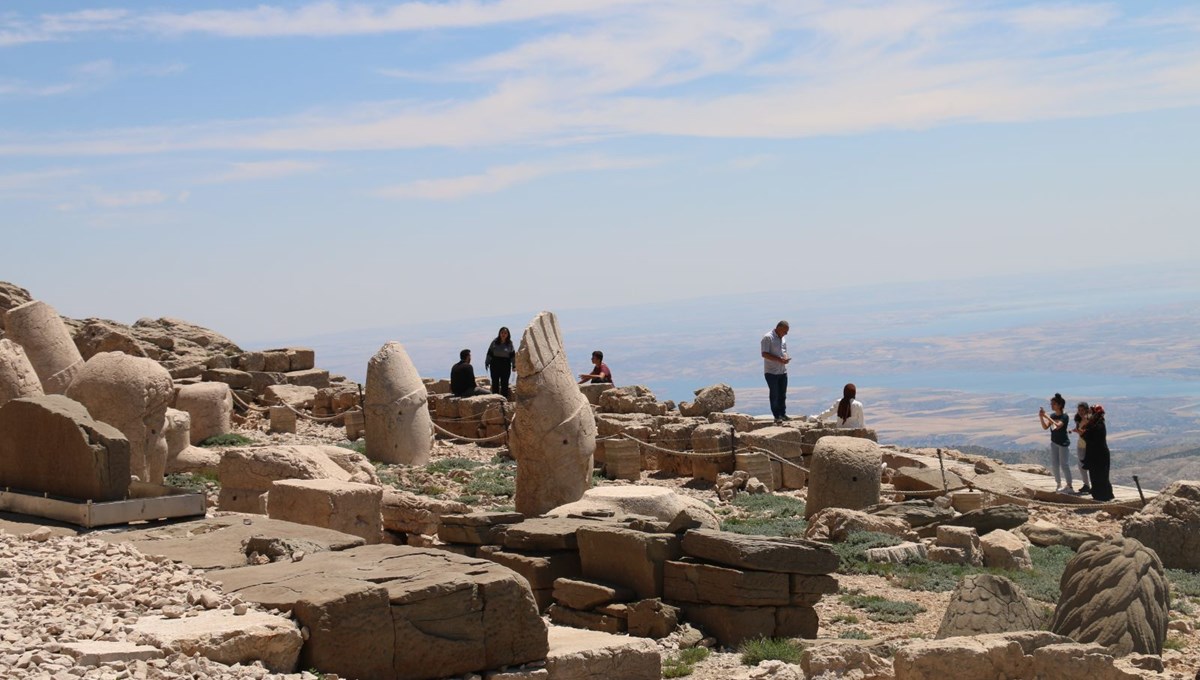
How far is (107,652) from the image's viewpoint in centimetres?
586

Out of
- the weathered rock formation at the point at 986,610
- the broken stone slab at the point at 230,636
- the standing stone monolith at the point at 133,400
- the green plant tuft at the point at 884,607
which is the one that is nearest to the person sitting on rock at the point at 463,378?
the standing stone monolith at the point at 133,400

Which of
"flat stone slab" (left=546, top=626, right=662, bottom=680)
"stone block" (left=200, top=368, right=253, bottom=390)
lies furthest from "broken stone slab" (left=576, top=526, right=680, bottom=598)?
"stone block" (left=200, top=368, right=253, bottom=390)

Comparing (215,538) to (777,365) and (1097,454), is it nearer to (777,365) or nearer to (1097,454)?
(1097,454)

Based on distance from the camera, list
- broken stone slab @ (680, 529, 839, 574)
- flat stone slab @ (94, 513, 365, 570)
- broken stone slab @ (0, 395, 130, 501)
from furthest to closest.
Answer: broken stone slab @ (680, 529, 839, 574) → broken stone slab @ (0, 395, 130, 501) → flat stone slab @ (94, 513, 365, 570)

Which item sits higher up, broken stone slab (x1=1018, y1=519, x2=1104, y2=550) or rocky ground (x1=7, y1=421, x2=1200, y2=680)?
rocky ground (x1=7, y1=421, x2=1200, y2=680)

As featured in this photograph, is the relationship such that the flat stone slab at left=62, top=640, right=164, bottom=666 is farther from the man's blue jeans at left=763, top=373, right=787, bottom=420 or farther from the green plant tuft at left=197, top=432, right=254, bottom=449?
the man's blue jeans at left=763, top=373, right=787, bottom=420

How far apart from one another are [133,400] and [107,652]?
8.59 metres

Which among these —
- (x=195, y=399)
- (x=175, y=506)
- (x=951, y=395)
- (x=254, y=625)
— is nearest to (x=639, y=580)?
(x=175, y=506)

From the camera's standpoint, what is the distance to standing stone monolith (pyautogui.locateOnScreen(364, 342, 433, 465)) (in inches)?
723

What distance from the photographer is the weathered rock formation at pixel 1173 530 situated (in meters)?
13.5

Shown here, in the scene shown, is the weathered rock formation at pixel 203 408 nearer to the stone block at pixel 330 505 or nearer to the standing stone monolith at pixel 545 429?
the standing stone monolith at pixel 545 429

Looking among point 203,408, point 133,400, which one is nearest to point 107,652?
point 133,400

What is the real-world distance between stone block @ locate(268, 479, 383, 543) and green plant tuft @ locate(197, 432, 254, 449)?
8.44 metres

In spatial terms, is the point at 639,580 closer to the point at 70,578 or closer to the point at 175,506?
the point at 175,506
